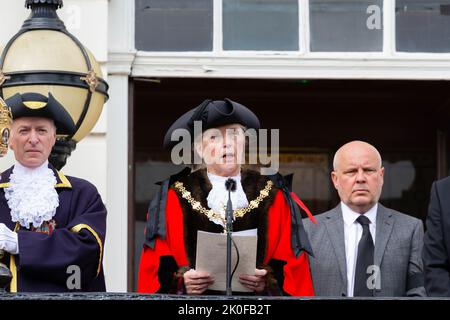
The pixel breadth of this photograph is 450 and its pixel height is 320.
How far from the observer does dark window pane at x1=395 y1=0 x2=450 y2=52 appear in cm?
911

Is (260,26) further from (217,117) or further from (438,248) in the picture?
(438,248)

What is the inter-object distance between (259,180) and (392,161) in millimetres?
4962

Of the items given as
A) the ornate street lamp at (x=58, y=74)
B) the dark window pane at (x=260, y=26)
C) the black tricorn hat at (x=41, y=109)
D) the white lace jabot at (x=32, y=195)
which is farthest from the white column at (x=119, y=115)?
the white lace jabot at (x=32, y=195)

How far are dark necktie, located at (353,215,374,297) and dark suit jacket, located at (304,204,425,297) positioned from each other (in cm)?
3

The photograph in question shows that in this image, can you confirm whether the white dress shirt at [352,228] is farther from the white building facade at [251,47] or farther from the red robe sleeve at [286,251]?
the white building facade at [251,47]

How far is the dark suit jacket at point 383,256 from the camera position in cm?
582

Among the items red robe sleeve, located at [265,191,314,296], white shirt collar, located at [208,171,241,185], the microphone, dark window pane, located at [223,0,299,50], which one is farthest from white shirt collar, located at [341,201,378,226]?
dark window pane, located at [223,0,299,50]

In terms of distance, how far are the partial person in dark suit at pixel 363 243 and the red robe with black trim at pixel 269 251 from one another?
0.18m

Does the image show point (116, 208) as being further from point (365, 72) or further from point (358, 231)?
point (358, 231)

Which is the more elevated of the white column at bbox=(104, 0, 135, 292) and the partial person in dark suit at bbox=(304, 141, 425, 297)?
the white column at bbox=(104, 0, 135, 292)

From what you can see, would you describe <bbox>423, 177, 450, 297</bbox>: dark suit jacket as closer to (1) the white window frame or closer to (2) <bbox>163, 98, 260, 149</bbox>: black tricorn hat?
(2) <bbox>163, 98, 260, 149</bbox>: black tricorn hat

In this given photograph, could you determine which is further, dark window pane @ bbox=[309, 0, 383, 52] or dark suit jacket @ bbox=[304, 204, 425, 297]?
dark window pane @ bbox=[309, 0, 383, 52]
